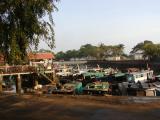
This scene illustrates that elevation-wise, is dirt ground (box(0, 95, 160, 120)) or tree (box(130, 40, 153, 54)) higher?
tree (box(130, 40, 153, 54))

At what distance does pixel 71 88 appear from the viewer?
1377 inches

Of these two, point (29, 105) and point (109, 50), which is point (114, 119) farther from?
point (109, 50)

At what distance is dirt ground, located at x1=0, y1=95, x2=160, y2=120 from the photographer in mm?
15861

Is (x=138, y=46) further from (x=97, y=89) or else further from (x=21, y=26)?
(x=21, y=26)

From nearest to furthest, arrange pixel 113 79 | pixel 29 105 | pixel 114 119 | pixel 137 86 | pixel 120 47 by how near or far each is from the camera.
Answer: pixel 114 119 < pixel 29 105 < pixel 137 86 < pixel 113 79 < pixel 120 47

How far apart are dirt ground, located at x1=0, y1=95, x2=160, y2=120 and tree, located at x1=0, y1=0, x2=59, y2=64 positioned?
103 inches

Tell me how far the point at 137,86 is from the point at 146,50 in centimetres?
8701

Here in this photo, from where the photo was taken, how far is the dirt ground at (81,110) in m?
15.9

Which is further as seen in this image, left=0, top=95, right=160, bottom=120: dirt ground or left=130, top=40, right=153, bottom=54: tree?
left=130, top=40, right=153, bottom=54: tree

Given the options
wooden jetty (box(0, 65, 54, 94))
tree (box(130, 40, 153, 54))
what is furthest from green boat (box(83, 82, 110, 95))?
tree (box(130, 40, 153, 54))

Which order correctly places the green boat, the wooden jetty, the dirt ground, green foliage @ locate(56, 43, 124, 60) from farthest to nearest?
1. green foliage @ locate(56, 43, 124, 60)
2. the wooden jetty
3. the green boat
4. the dirt ground

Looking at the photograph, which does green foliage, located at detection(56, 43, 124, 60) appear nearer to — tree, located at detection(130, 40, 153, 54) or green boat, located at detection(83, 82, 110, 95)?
tree, located at detection(130, 40, 153, 54)

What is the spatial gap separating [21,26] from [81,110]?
5.15 meters

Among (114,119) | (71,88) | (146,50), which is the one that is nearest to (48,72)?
(71,88)
